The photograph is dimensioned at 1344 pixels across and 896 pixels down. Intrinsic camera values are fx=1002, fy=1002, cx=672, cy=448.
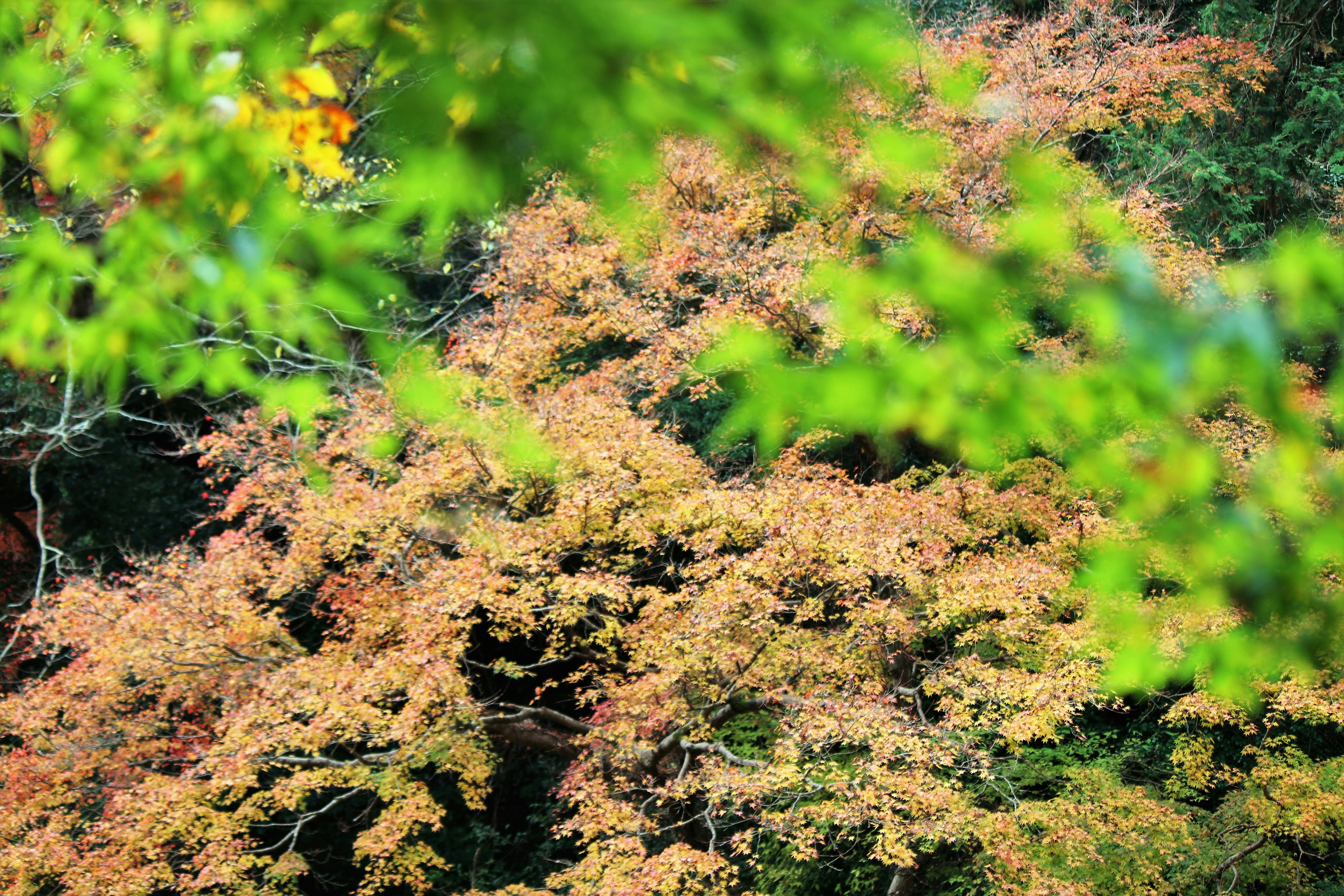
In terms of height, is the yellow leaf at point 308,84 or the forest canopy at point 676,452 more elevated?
the yellow leaf at point 308,84

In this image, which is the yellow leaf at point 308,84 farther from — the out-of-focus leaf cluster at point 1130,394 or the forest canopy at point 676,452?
the out-of-focus leaf cluster at point 1130,394

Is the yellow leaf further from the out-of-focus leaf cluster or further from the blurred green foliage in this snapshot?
the out-of-focus leaf cluster

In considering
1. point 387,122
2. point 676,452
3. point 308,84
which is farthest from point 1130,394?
point 676,452

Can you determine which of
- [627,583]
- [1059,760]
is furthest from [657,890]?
[1059,760]

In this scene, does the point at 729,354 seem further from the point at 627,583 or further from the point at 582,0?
the point at 627,583

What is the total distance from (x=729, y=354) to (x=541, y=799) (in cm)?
878

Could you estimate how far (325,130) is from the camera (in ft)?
6.07

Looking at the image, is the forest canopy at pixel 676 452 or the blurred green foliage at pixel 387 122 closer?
the blurred green foliage at pixel 387 122

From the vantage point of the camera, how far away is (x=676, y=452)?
7.57 m

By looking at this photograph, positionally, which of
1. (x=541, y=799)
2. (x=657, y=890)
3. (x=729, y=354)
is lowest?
(x=541, y=799)

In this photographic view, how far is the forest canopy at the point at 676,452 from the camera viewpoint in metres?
1.68

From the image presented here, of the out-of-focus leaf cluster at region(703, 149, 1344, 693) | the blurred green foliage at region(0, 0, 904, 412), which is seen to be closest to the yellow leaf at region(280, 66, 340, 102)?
the blurred green foliage at region(0, 0, 904, 412)

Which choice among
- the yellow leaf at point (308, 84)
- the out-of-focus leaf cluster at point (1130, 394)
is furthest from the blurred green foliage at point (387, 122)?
the out-of-focus leaf cluster at point (1130, 394)

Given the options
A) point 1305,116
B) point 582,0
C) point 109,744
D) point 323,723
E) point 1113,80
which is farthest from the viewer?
point 1305,116
